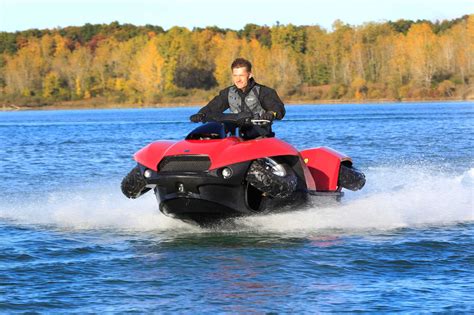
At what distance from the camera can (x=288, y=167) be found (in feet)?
32.9

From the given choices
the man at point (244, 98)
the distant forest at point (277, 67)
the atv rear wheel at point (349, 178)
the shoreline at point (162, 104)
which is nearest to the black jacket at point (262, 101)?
the man at point (244, 98)

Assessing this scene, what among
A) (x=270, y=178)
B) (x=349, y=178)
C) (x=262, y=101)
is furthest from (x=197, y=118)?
(x=349, y=178)

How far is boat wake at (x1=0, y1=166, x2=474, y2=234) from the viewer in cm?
1063

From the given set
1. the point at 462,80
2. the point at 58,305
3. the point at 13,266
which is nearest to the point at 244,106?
the point at 13,266

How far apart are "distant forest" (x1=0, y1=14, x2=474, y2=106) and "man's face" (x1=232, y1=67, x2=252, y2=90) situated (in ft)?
306

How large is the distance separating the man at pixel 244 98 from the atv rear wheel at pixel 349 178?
1.47m

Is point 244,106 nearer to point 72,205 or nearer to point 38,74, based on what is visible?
point 72,205

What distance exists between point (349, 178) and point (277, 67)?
112 metres

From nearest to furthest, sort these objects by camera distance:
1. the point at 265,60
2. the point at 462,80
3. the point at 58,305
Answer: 1. the point at 58,305
2. the point at 462,80
3. the point at 265,60

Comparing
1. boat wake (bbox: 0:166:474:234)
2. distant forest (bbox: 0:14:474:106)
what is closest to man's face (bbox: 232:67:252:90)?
boat wake (bbox: 0:166:474:234)

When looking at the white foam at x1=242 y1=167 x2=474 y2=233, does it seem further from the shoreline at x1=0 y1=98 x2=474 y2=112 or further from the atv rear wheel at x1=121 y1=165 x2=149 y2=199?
the shoreline at x1=0 y1=98 x2=474 y2=112

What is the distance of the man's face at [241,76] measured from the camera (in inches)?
397

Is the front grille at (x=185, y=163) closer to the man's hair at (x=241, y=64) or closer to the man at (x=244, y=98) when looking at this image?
the man at (x=244, y=98)

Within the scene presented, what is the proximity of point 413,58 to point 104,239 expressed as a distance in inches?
4101
